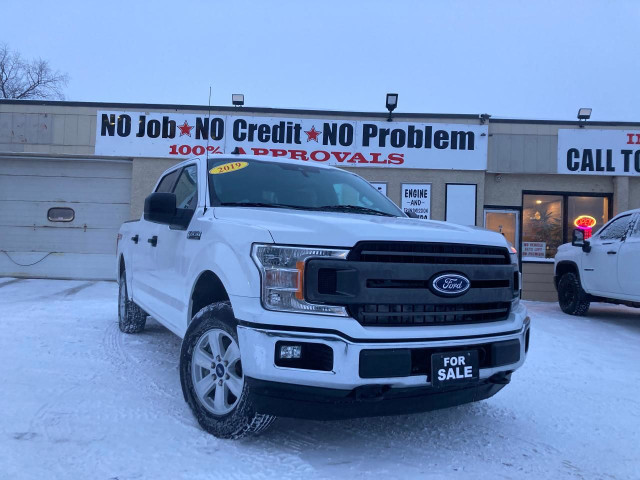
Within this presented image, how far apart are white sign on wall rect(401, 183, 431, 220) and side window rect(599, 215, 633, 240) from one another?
4.13 metres

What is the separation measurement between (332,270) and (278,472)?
107 centimetres

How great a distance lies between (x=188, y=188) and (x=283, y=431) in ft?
7.14

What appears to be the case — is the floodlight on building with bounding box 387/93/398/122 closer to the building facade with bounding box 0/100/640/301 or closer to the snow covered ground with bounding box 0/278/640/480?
the building facade with bounding box 0/100/640/301

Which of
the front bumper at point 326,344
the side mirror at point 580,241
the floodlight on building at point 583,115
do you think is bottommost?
the front bumper at point 326,344

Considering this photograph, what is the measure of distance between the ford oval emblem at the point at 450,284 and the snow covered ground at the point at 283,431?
37.2 inches

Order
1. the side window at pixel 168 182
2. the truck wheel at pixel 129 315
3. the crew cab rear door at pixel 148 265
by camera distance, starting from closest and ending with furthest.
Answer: the crew cab rear door at pixel 148 265
the side window at pixel 168 182
the truck wheel at pixel 129 315

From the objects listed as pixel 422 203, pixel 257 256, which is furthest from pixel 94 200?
pixel 257 256

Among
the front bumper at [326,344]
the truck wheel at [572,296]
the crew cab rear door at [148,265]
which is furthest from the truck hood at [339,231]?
the truck wheel at [572,296]

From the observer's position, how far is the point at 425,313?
108 inches

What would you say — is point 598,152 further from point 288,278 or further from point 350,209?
point 288,278

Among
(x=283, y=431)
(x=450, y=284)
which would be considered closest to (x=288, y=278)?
(x=450, y=284)

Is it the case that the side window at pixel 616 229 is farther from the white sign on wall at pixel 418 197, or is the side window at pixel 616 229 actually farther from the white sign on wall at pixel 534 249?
the white sign on wall at pixel 418 197

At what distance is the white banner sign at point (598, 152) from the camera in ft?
38.4

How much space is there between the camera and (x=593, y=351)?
5867 mm
